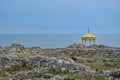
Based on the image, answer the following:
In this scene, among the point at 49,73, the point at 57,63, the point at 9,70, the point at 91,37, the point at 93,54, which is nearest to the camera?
the point at 49,73

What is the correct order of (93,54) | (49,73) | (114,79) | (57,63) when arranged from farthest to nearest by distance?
(93,54)
(57,63)
(49,73)
(114,79)

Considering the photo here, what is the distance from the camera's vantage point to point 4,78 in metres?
26.4

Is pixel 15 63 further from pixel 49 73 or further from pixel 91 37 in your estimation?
pixel 91 37

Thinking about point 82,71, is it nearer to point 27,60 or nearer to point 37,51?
point 27,60

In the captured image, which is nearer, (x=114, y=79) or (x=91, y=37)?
(x=114, y=79)

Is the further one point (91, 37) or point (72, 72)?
point (91, 37)

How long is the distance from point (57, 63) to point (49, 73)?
263 cm

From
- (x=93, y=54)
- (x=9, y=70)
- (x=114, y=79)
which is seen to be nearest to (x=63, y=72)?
(x=114, y=79)

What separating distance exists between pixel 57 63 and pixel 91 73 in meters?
4.03

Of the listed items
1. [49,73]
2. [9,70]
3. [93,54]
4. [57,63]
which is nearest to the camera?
[49,73]

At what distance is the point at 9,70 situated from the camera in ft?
108

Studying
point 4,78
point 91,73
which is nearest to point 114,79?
point 91,73

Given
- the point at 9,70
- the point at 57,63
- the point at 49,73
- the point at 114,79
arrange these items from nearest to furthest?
the point at 114,79, the point at 49,73, the point at 57,63, the point at 9,70

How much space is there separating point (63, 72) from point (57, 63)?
224 cm
